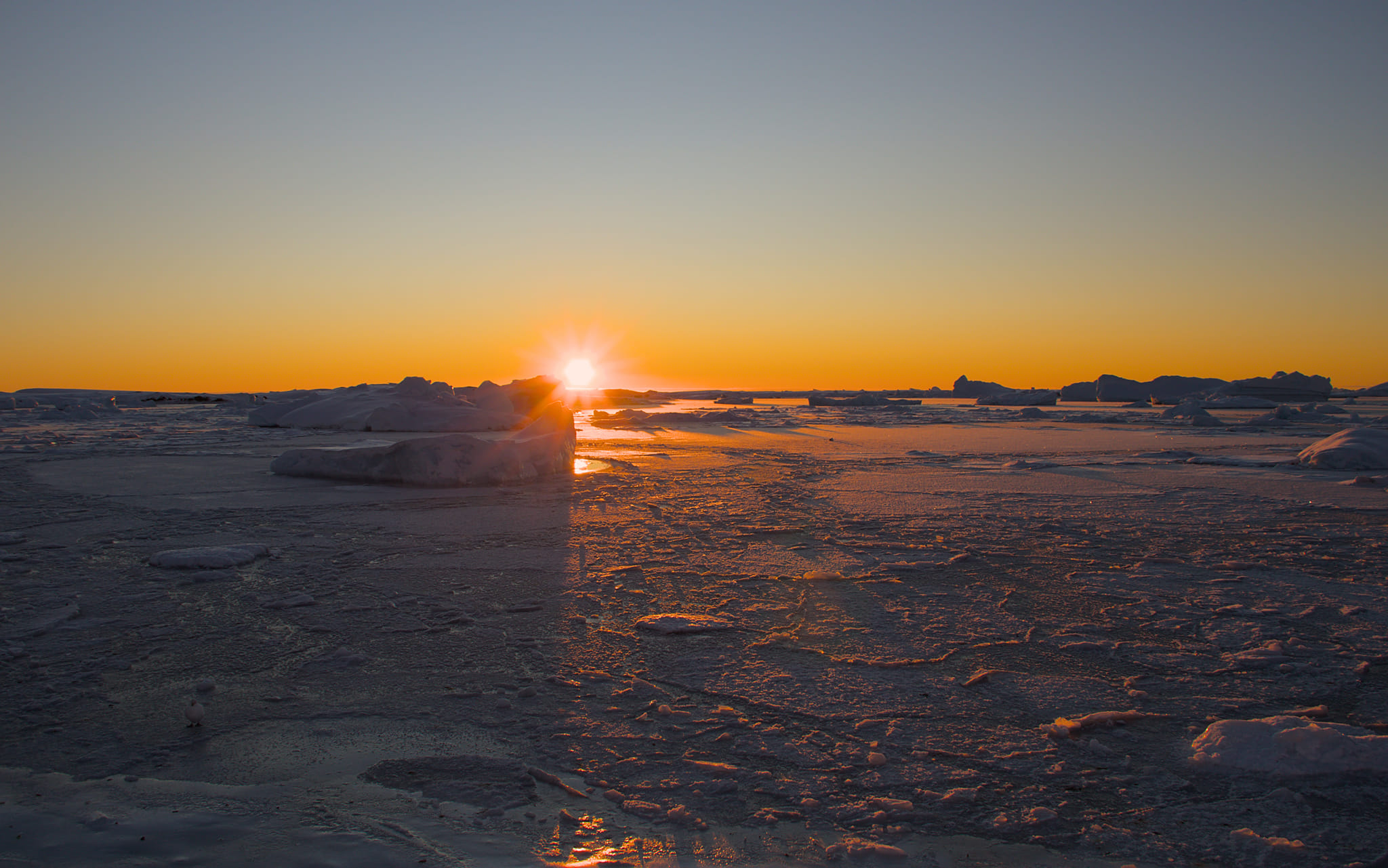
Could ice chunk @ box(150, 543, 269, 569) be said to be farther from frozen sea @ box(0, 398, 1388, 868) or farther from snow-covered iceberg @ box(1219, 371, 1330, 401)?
snow-covered iceberg @ box(1219, 371, 1330, 401)

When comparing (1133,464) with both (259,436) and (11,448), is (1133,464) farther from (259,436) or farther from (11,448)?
(11,448)

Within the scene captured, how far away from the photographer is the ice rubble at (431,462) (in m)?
6.60

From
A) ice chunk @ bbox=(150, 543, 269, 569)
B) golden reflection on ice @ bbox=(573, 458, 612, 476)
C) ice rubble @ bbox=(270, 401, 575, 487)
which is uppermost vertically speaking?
ice rubble @ bbox=(270, 401, 575, 487)

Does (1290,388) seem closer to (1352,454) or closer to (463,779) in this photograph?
(1352,454)

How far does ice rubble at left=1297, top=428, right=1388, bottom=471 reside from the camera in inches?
304

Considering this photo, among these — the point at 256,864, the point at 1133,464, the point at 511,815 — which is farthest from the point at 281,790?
the point at 1133,464

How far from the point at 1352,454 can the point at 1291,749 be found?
802cm

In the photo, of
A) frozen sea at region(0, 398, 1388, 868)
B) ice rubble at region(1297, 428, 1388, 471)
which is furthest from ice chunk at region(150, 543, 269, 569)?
ice rubble at region(1297, 428, 1388, 471)

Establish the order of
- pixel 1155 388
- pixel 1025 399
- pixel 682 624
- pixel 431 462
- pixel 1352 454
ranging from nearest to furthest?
pixel 682 624, pixel 431 462, pixel 1352 454, pixel 1025 399, pixel 1155 388

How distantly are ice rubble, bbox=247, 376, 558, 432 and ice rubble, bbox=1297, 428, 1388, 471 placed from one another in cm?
1271

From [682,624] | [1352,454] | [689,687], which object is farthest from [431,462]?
[1352,454]

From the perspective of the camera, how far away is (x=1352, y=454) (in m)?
7.77

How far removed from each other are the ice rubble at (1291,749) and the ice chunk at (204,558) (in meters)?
3.93

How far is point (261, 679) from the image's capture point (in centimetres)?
229
